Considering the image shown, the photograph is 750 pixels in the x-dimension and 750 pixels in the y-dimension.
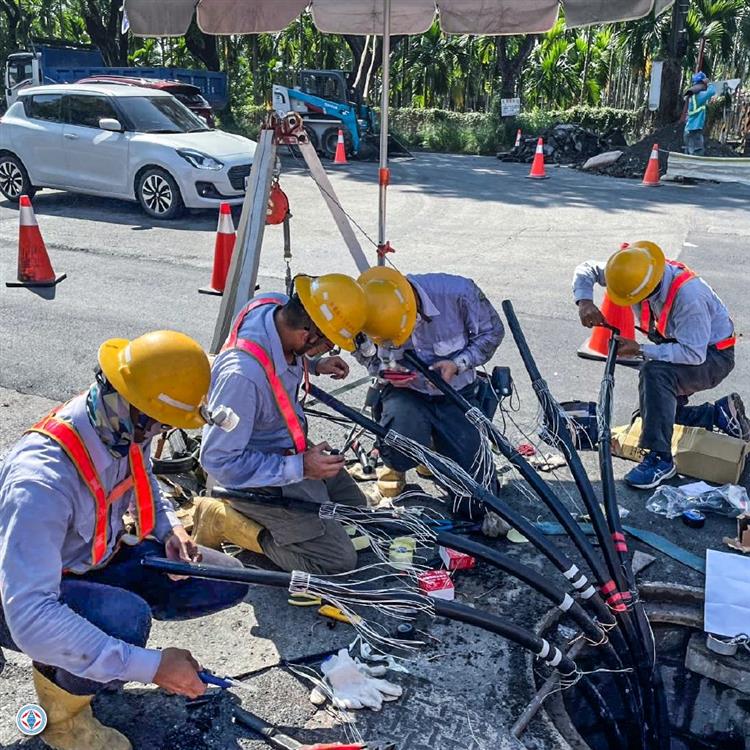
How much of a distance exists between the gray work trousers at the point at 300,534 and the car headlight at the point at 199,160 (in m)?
8.03

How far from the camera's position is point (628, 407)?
5.89 m

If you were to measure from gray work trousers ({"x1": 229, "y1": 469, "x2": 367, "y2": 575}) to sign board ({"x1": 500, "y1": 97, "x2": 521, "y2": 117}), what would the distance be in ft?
63.1

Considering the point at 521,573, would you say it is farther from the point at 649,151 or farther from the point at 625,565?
the point at 649,151

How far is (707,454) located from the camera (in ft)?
16.1

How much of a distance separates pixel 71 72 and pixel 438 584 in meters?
21.2

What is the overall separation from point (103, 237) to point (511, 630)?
8799mm

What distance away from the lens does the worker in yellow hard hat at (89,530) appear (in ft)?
8.12

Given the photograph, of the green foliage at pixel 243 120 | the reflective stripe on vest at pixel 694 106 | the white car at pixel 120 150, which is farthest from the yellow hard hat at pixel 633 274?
the green foliage at pixel 243 120

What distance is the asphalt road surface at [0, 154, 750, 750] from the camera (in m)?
3.18

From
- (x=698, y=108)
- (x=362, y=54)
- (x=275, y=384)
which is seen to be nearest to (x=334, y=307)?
(x=275, y=384)

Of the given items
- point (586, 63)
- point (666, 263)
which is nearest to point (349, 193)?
point (666, 263)

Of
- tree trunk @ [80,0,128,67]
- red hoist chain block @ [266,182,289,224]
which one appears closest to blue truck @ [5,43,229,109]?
tree trunk @ [80,0,128,67]

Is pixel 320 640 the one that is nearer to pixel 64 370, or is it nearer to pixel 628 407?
pixel 628 407

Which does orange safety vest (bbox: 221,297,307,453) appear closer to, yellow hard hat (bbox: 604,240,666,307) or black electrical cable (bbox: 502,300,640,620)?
black electrical cable (bbox: 502,300,640,620)
